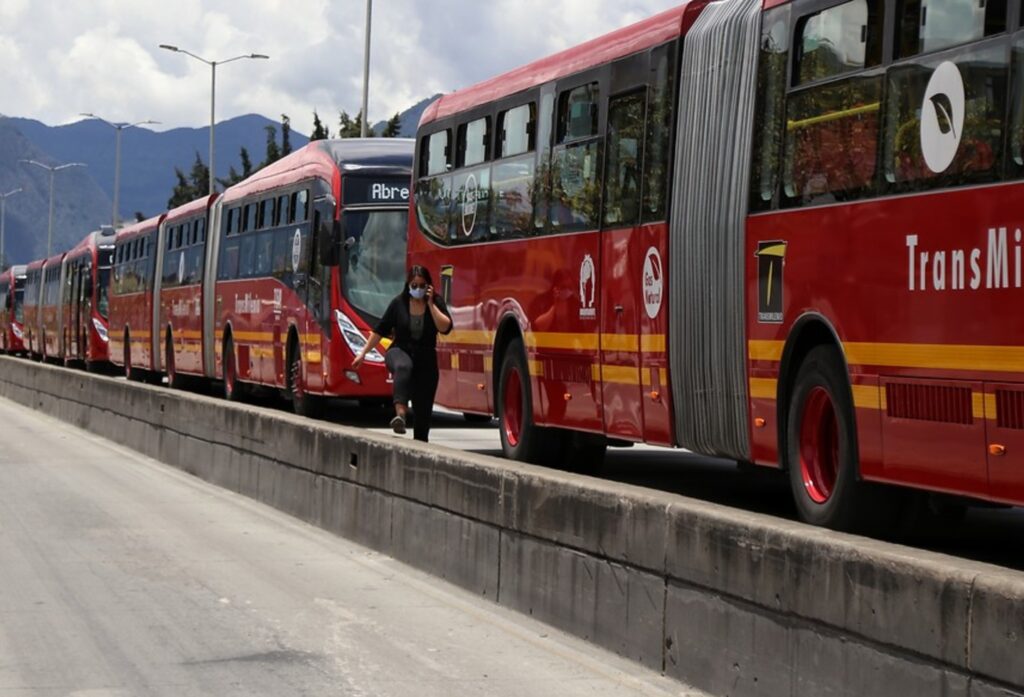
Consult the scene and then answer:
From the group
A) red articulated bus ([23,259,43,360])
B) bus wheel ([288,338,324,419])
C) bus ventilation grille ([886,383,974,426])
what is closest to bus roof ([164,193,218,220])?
bus wheel ([288,338,324,419])

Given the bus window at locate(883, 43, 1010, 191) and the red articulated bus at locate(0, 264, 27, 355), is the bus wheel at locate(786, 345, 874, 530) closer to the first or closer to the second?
the bus window at locate(883, 43, 1010, 191)

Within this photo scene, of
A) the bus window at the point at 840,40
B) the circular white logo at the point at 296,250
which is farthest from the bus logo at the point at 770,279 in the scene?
the circular white logo at the point at 296,250

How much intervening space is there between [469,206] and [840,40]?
799 centimetres

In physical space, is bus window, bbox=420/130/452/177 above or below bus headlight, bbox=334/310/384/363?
above

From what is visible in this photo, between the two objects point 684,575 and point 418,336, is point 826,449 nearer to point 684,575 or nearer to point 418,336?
point 684,575

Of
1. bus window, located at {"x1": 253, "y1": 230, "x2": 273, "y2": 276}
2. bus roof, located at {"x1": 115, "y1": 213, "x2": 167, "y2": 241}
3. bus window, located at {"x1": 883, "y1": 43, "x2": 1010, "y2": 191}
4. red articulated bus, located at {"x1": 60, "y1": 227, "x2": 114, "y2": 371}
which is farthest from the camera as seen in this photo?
red articulated bus, located at {"x1": 60, "y1": 227, "x2": 114, "y2": 371}

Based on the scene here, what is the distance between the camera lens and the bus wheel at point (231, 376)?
34.3 meters

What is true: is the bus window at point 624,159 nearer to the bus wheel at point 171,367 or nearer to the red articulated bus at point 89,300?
the bus wheel at point 171,367

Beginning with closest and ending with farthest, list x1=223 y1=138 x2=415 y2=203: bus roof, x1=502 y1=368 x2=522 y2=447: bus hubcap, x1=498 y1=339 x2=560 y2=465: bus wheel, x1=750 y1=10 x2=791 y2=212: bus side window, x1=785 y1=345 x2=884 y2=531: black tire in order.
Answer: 1. x1=785 y1=345 x2=884 y2=531: black tire
2. x1=750 y1=10 x2=791 y2=212: bus side window
3. x1=498 y1=339 x2=560 y2=465: bus wheel
4. x1=502 y1=368 x2=522 y2=447: bus hubcap
5. x1=223 y1=138 x2=415 y2=203: bus roof

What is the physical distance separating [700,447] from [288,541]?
15.0 ft

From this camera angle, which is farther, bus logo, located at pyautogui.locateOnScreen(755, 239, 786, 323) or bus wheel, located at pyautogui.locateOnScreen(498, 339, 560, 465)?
bus wheel, located at pyautogui.locateOnScreen(498, 339, 560, 465)

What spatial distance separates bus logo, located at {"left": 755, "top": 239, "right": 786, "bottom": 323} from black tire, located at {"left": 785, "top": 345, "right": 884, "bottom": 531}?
1.57ft

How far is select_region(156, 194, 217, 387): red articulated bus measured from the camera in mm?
38219

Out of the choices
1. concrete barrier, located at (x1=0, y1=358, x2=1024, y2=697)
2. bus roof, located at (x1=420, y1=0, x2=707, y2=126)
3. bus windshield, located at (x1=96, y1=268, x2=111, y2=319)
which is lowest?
concrete barrier, located at (x1=0, y1=358, x2=1024, y2=697)
